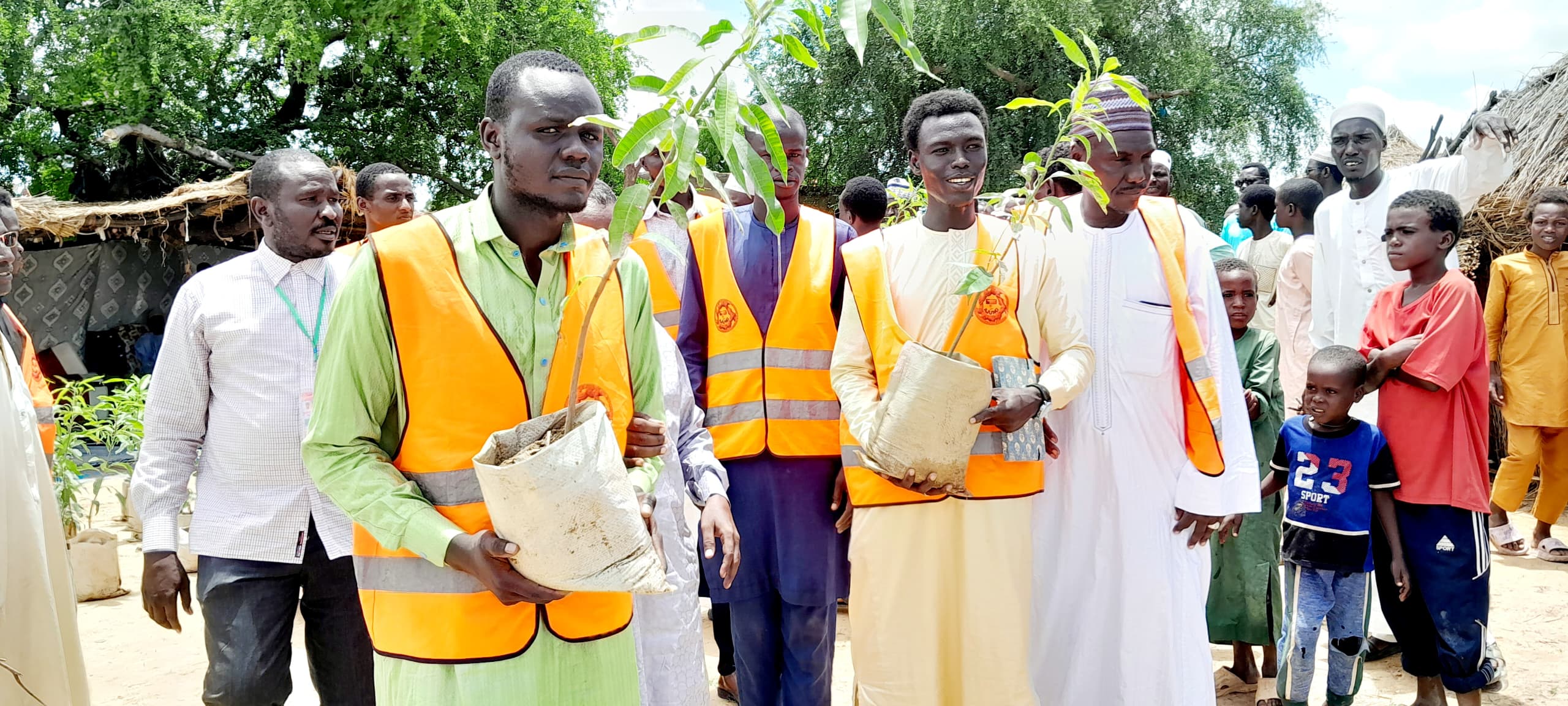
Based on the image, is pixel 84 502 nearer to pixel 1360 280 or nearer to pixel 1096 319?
pixel 1096 319

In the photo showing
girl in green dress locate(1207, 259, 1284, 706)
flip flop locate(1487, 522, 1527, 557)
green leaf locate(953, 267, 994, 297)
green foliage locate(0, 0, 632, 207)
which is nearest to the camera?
green leaf locate(953, 267, 994, 297)

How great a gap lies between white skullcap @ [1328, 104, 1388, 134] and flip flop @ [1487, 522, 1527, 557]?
318 cm

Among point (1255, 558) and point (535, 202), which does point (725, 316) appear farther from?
point (1255, 558)

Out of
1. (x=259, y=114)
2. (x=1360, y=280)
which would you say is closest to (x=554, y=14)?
(x=259, y=114)

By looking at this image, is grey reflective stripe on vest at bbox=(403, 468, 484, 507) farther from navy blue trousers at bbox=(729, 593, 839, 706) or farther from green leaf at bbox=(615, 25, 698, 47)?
navy blue trousers at bbox=(729, 593, 839, 706)

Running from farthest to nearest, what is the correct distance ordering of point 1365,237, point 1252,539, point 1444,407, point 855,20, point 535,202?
1. point 1365,237
2. point 1252,539
3. point 1444,407
4. point 535,202
5. point 855,20

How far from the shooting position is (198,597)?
307 centimetres

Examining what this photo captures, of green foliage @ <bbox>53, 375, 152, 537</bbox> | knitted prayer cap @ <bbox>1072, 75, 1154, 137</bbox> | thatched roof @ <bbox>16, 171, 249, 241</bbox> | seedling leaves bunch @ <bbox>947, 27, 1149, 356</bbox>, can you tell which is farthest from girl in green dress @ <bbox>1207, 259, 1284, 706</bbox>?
thatched roof @ <bbox>16, 171, 249, 241</bbox>

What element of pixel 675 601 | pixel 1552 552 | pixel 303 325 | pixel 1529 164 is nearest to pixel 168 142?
pixel 303 325

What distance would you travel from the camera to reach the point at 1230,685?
4.52m

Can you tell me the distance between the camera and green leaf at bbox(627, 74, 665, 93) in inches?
69.4

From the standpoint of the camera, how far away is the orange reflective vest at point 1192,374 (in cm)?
323

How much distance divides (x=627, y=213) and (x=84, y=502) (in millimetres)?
10002

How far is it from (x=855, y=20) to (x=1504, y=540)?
7.24 m
